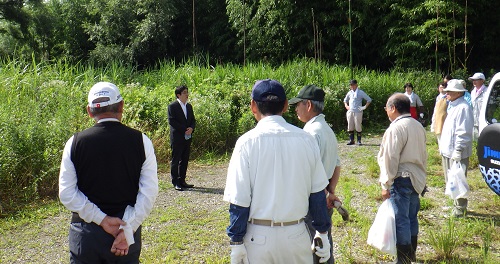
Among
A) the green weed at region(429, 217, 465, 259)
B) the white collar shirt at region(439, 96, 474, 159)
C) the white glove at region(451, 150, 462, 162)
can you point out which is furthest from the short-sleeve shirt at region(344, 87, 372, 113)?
the green weed at region(429, 217, 465, 259)

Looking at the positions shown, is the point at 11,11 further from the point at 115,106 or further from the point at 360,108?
the point at 115,106

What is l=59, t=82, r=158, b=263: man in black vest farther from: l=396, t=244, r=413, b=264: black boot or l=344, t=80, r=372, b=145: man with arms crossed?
l=344, t=80, r=372, b=145: man with arms crossed

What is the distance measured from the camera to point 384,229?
4922mm

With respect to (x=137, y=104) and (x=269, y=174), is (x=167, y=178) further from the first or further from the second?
(x=269, y=174)

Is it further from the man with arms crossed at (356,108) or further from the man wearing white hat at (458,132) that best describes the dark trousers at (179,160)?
the man with arms crossed at (356,108)

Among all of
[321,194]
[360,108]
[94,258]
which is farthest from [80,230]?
[360,108]

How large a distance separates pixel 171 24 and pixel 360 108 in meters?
16.8

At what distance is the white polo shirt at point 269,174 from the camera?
10.3 ft

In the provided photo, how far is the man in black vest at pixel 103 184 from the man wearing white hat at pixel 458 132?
14.7 feet

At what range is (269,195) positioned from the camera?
10.4 ft

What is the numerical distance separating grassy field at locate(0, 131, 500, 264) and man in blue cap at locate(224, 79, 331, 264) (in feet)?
7.55

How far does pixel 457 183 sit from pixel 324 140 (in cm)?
299

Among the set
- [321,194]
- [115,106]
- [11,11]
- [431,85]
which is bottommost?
[431,85]

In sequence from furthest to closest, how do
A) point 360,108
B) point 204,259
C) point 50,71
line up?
point 360,108 < point 50,71 < point 204,259
